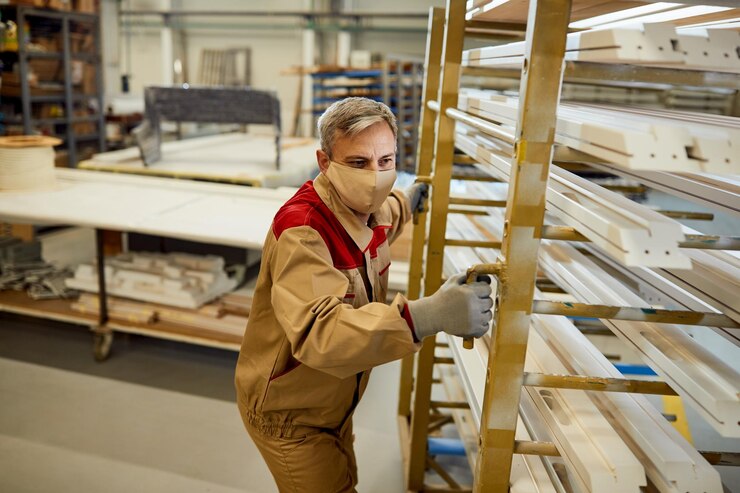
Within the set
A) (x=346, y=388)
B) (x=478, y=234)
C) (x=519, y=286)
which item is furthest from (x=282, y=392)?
(x=478, y=234)

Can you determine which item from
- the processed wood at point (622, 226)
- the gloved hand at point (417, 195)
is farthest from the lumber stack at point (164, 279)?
the processed wood at point (622, 226)

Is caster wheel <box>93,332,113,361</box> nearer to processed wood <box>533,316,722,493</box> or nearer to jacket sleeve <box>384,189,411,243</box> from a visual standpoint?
jacket sleeve <box>384,189,411,243</box>

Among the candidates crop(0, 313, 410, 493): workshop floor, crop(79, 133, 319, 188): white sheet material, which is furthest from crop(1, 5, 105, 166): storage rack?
crop(0, 313, 410, 493): workshop floor

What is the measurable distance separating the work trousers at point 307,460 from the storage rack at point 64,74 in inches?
260

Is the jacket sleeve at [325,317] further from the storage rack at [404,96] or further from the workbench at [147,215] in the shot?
the storage rack at [404,96]

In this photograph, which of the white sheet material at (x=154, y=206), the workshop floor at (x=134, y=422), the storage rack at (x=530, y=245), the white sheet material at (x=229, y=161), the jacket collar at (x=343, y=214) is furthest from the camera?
the white sheet material at (x=229, y=161)

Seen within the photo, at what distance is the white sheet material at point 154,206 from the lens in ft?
12.4

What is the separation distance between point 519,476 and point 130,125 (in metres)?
11.4

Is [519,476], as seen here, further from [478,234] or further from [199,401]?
[199,401]

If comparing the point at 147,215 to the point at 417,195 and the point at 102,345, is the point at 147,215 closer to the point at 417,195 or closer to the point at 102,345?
the point at 102,345

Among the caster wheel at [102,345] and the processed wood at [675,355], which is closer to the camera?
the processed wood at [675,355]

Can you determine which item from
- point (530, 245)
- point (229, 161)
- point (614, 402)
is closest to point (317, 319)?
point (530, 245)

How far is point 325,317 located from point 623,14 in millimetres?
1398

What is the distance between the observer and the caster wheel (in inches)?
167
